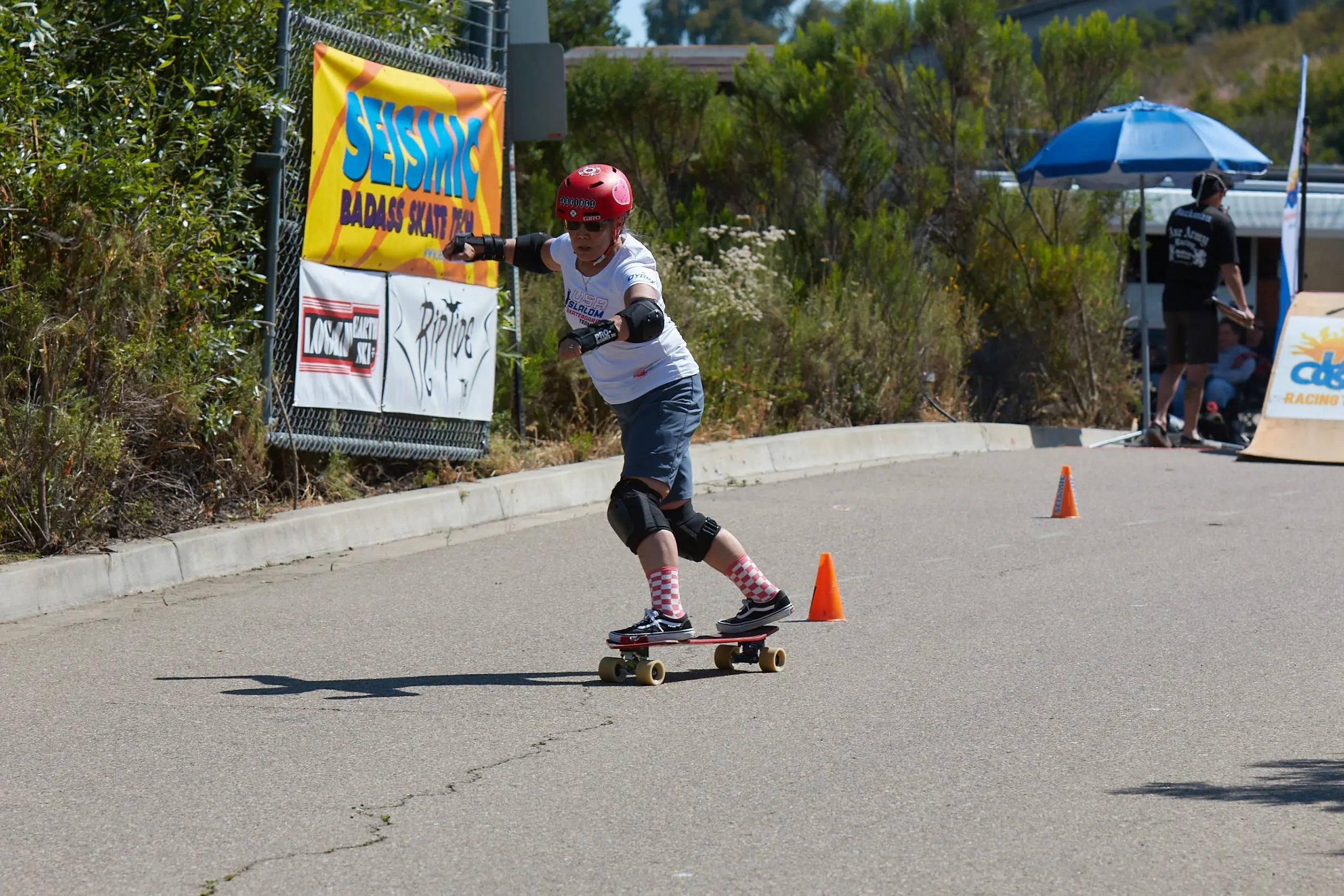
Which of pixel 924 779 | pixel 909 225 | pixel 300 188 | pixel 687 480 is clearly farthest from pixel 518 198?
pixel 924 779

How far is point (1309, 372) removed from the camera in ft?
46.1

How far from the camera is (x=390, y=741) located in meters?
5.46

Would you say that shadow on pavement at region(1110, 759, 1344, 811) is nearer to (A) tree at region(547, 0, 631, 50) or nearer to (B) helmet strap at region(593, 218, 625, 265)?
(B) helmet strap at region(593, 218, 625, 265)

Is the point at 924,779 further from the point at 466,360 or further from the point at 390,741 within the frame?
the point at 466,360

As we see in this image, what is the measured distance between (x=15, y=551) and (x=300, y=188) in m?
2.69

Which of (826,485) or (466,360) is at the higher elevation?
(466,360)

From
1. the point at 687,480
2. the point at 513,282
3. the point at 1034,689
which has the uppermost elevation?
the point at 513,282

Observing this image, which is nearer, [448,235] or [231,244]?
[231,244]

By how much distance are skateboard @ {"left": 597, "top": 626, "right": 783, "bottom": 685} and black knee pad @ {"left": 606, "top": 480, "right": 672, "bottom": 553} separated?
36cm

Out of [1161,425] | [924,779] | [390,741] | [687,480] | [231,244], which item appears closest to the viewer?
[924,779]

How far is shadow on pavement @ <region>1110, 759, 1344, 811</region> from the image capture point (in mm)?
4742

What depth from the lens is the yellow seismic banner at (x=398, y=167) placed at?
9609mm

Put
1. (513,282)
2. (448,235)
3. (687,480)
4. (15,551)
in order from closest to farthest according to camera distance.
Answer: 1. (687,480)
2. (15,551)
3. (448,235)
4. (513,282)

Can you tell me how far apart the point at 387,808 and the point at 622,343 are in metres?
2.15
